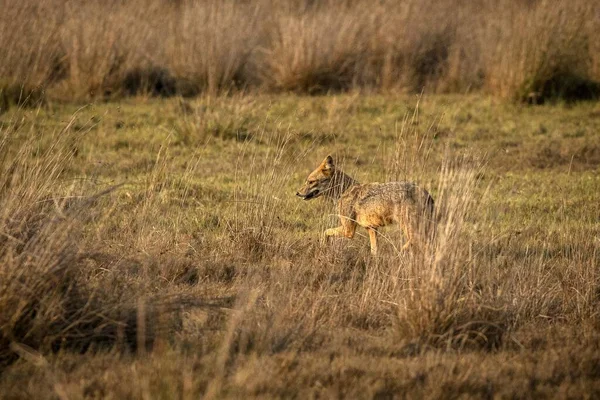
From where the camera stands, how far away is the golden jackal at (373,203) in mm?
7551

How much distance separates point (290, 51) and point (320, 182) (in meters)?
7.18

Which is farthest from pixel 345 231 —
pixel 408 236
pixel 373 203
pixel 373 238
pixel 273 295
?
pixel 273 295

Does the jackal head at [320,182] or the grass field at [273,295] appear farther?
the jackal head at [320,182]

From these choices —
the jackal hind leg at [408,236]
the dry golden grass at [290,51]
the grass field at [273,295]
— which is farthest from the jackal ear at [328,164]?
the dry golden grass at [290,51]

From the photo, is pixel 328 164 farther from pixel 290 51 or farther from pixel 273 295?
pixel 290 51

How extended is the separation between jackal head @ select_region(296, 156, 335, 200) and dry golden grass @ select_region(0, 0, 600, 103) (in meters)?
5.65

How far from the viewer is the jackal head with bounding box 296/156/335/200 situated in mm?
9062

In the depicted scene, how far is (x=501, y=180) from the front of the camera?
11391 mm

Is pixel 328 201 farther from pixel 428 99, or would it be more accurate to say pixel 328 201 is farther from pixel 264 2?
pixel 264 2

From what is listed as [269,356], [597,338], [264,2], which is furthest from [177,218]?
[264,2]

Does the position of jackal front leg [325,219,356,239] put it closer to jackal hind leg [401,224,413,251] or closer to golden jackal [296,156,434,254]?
golden jackal [296,156,434,254]

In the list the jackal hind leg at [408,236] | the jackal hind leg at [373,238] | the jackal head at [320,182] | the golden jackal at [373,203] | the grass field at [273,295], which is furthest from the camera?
the jackal head at [320,182]

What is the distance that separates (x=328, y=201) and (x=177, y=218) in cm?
156

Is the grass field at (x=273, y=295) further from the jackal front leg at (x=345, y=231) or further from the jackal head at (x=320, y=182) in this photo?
the jackal head at (x=320, y=182)
